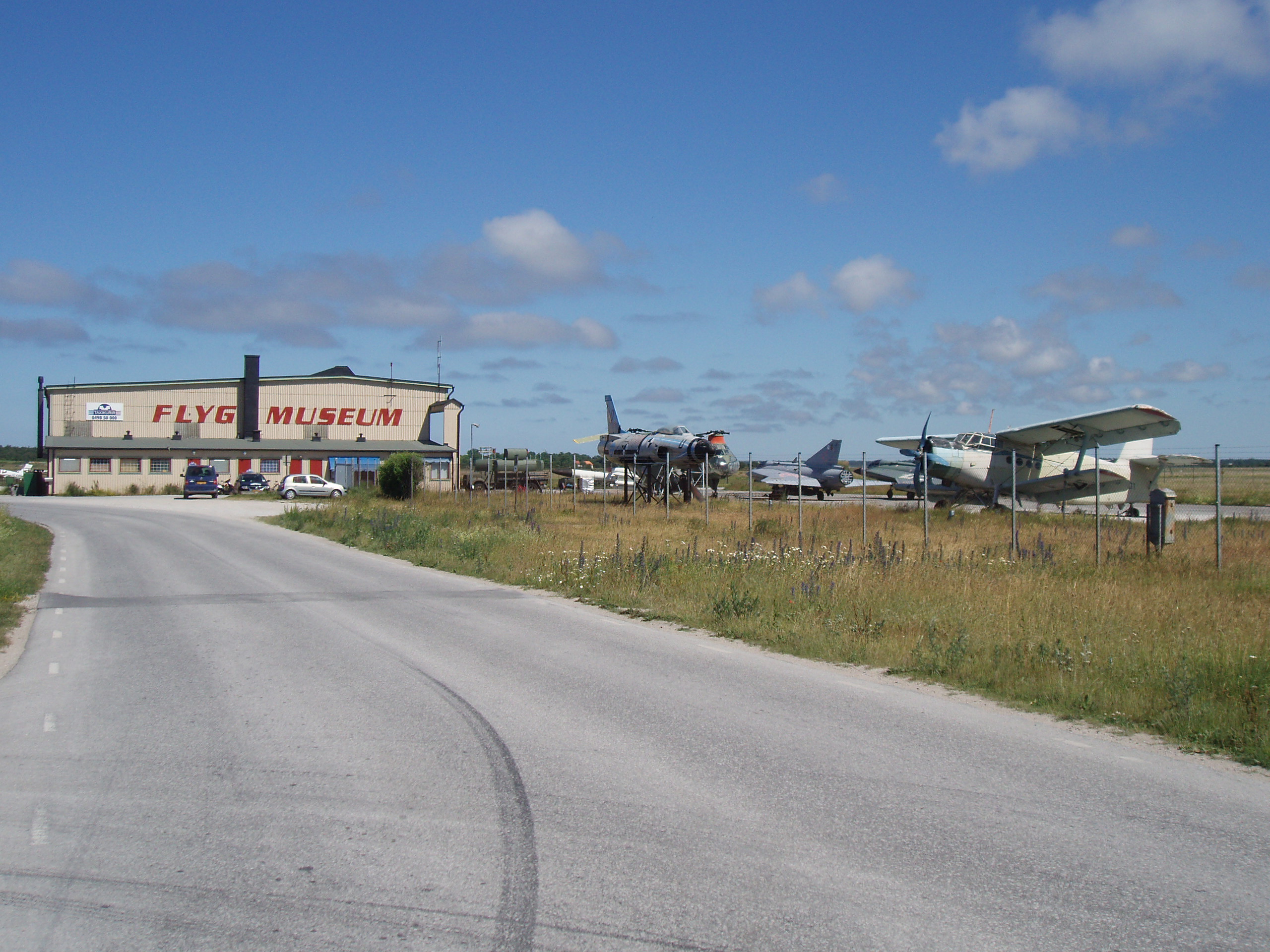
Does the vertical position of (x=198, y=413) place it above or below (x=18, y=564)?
above

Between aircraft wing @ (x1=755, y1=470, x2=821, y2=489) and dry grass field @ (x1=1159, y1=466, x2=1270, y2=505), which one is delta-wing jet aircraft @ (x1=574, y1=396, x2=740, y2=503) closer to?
aircraft wing @ (x1=755, y1=470, x2=821, y2=489)

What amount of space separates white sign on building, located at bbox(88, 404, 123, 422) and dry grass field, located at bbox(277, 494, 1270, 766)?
50380 mm

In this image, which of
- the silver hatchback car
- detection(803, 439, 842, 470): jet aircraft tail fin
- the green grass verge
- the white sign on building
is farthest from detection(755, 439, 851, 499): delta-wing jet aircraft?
the white sign on building

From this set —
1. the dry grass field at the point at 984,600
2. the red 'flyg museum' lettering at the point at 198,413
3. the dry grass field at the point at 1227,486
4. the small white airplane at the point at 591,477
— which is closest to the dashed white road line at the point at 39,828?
the dry grass field at the point at 984,600

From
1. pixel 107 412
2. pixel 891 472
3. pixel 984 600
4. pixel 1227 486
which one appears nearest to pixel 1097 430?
pixel 984 600

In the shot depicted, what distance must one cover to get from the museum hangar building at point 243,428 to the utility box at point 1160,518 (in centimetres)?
4744

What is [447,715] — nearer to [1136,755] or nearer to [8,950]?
[8,950]

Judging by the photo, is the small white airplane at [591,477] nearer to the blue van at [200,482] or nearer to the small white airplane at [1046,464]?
the blue van at [200,482]

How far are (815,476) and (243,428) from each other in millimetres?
40460

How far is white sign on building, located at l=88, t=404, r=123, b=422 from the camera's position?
215 ft

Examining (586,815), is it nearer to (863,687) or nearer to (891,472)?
(863,687)

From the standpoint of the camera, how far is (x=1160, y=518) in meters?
15.5

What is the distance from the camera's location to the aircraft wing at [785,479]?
54156 mm

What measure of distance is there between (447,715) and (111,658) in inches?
189
